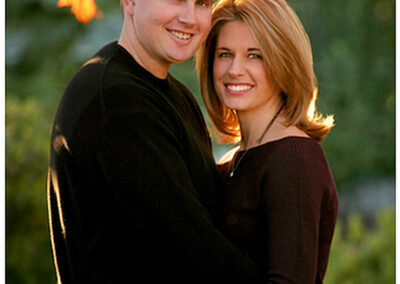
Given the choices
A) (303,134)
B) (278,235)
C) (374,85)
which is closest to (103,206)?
(278,235)

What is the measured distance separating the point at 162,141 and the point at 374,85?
7.48 meters

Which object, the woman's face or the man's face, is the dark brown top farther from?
the man's face

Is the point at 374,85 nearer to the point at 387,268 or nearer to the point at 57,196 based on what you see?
the point at 387,268

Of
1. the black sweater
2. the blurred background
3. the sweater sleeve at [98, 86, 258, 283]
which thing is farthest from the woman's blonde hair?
the blurred background

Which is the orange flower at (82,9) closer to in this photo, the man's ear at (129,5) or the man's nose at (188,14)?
the man's ear at (129,5)

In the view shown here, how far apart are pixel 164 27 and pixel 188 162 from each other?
0.48 m

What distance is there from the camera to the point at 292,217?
2.08 meters

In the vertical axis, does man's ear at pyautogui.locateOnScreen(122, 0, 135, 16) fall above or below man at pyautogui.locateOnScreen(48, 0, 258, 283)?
above

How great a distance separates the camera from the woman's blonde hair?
7.64 ft

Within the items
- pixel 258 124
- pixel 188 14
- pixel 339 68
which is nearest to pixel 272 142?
pixel 258 124

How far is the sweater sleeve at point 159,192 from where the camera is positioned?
1.88 meters

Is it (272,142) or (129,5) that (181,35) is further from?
(272,142)

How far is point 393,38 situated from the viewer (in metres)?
8.98

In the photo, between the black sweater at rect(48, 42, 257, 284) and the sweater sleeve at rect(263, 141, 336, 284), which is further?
the sweater sleeve at rect(263, 141, 336, 284)
